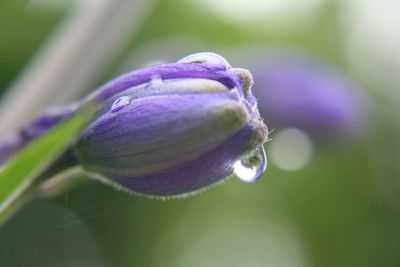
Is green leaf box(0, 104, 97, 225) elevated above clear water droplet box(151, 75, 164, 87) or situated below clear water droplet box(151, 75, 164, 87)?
below

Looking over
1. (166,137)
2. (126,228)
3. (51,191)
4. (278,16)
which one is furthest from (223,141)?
(278,16)

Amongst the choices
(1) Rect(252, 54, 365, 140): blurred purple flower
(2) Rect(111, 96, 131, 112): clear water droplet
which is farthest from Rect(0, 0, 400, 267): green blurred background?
(2) Rect(111, 96, 131, 112): clear water droplet

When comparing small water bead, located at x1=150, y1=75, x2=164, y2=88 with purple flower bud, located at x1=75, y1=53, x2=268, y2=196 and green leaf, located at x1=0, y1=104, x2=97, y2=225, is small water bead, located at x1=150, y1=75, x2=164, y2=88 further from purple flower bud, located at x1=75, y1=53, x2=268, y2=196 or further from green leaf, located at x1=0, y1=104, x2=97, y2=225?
green leaf, located at x1=0, y1=104, x2=97, y2=225

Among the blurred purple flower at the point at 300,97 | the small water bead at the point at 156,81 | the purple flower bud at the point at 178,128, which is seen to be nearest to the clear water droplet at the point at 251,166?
the purple flower bud at the point at 178,128

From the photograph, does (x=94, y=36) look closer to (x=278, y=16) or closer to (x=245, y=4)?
(x=245, y=4)

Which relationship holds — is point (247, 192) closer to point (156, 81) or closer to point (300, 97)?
point (300, 97)

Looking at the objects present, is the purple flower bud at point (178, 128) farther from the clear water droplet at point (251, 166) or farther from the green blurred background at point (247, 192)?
the green blurred background at point (247, 192)
